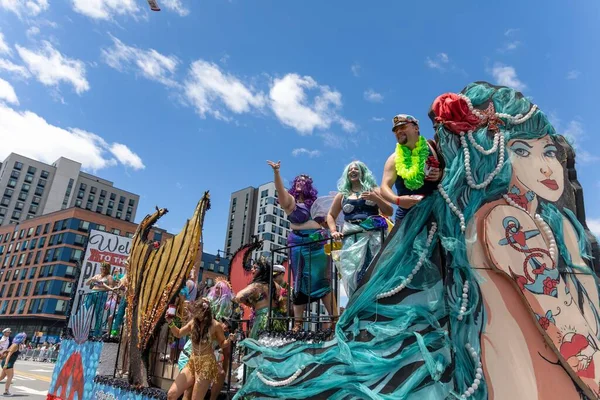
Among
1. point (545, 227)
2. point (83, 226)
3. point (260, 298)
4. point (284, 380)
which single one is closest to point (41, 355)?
point (83, 226)

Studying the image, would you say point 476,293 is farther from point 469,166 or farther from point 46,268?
point 46,268

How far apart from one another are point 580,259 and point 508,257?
0.83 metres

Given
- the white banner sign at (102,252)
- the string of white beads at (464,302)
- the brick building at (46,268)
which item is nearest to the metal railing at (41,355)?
the white banner sign at (102,252)

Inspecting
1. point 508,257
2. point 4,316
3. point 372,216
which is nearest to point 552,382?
point 508,257

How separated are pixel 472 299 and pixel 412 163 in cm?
126

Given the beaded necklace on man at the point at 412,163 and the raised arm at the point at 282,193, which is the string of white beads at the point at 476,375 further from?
the raised arm at the point at 282,193

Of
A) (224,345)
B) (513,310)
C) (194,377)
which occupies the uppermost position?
(513,310)

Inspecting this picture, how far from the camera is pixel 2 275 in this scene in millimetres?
59875

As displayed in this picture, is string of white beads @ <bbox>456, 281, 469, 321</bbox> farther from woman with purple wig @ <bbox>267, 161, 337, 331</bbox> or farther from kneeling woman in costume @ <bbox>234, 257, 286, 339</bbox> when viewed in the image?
kneeling woman in costume @ <bbox>234, 257, 286, 339</bbox>

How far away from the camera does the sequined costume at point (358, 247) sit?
3973 millimetres

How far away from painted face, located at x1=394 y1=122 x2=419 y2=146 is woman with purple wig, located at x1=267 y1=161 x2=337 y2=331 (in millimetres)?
1519

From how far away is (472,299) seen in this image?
10.7 ft

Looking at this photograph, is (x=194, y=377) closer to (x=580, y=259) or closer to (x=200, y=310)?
(x=200, y=310)

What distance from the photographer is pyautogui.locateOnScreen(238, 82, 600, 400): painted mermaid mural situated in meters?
3.16
